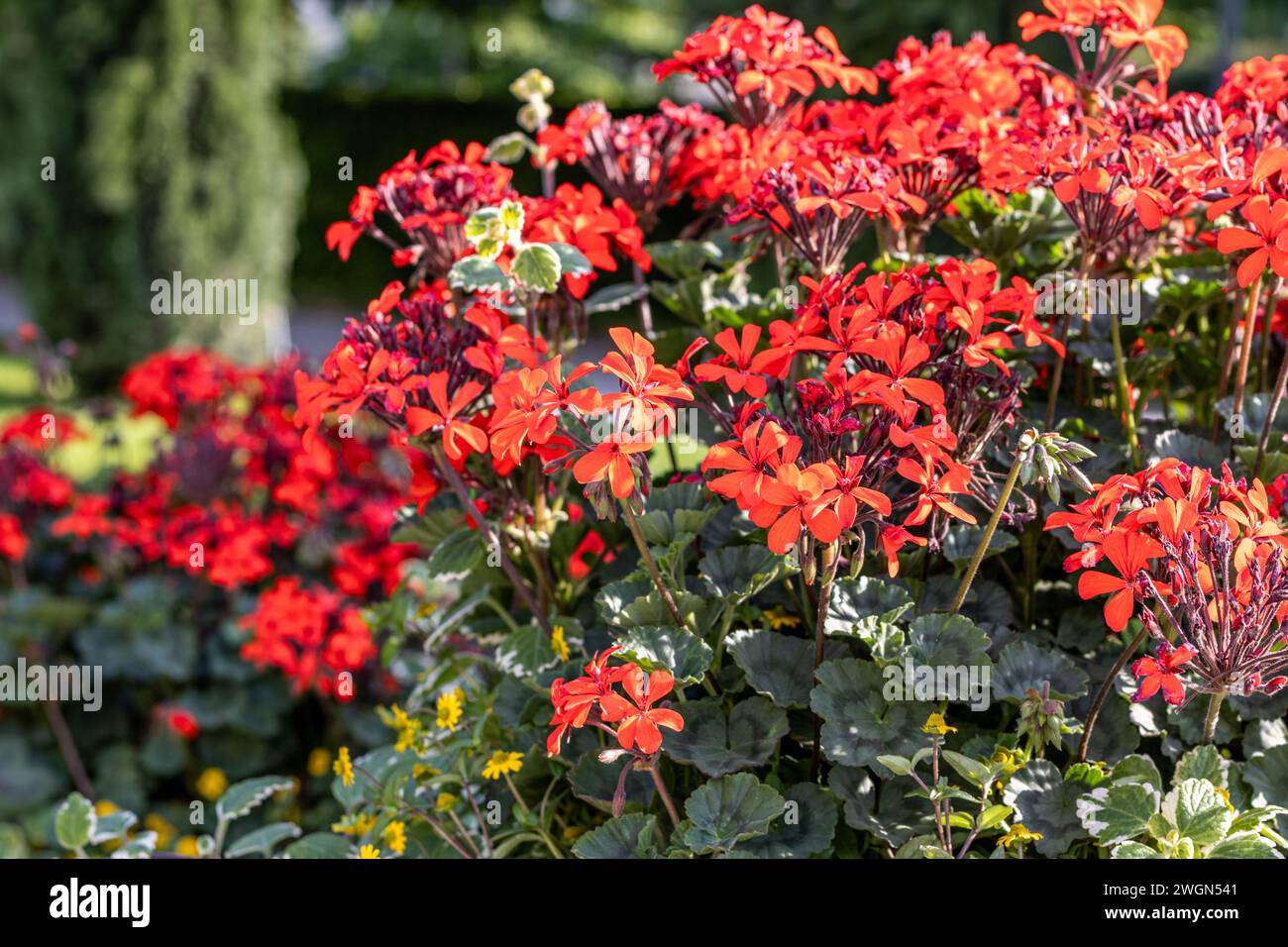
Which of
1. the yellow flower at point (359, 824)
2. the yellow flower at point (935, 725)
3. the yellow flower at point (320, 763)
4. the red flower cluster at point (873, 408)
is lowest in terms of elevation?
the yellow flower at point (320, 763)

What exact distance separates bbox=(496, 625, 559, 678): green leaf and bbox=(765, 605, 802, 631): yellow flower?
31 cm

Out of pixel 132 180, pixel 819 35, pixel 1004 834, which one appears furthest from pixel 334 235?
pixel 132 180

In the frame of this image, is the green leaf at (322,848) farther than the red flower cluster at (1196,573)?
Yes

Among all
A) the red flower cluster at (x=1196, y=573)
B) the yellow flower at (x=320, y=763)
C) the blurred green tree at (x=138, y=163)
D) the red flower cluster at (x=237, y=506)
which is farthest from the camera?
the blurred green tree at (x=138, y=163)

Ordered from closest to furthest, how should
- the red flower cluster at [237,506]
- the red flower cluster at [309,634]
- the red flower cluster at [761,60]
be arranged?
the red flower cluster at [761,60], the red flower cluster at [309,634], the red flower cluster at [237,506]

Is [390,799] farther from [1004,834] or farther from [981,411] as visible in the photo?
[981,411]

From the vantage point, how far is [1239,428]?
1.75 m

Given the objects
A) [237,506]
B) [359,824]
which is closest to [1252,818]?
[359,824]

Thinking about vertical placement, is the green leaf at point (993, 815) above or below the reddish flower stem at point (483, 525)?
below

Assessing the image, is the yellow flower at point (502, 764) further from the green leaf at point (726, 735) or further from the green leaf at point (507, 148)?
the green leaf at point (507, 148)

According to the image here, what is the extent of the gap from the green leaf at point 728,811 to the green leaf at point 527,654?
38cm

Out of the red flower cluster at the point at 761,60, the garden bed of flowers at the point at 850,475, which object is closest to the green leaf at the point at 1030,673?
the garden bed of flowers at the point at 850,475

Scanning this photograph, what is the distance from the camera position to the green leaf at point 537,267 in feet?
5.43

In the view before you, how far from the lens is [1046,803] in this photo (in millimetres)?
1516
